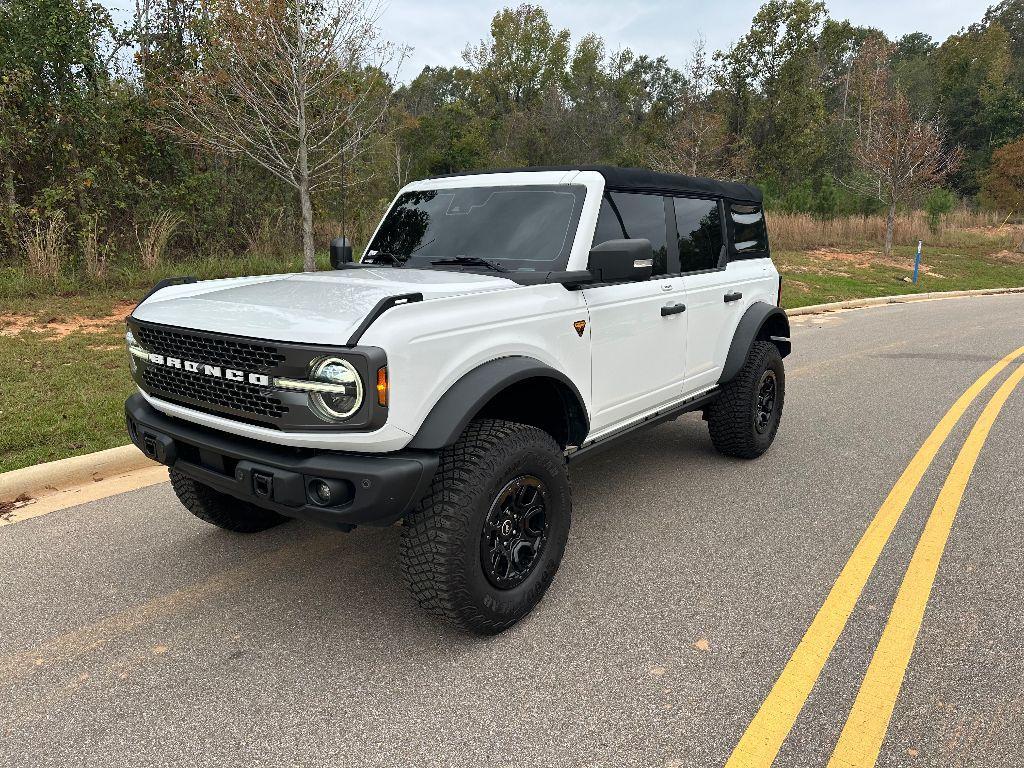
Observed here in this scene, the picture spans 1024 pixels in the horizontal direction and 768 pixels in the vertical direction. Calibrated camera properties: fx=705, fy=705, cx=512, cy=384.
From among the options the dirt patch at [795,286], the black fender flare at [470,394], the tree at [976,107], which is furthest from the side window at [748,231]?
the tree at [976,107]

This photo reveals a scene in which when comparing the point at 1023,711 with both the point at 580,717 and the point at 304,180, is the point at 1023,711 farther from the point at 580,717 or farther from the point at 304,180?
the point at 304,180

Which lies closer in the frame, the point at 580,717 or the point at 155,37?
the point at 580,717

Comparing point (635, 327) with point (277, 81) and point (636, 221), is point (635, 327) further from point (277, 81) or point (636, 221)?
point (277, 81)

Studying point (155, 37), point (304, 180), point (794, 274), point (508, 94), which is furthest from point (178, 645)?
point (508, 94)

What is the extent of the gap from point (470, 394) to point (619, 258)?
1031 mm

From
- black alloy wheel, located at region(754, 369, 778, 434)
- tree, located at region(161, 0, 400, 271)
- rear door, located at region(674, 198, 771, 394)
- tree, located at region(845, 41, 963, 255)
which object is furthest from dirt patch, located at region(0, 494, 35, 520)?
tree, located at region(845, 41, 963, 255)

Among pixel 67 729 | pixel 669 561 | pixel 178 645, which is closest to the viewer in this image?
pixel 67 729

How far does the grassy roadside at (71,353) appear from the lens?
A: 5.23 metres

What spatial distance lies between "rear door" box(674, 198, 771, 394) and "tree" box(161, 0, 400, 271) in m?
7.53

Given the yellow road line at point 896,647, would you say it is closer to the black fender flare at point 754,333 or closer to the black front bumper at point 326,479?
the black fender flare at point 754,333

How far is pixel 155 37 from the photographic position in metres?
13.2

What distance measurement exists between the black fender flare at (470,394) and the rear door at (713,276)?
162 centimetres

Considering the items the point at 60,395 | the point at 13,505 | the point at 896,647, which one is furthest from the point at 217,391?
the point at 60,395

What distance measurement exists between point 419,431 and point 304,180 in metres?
9.41
